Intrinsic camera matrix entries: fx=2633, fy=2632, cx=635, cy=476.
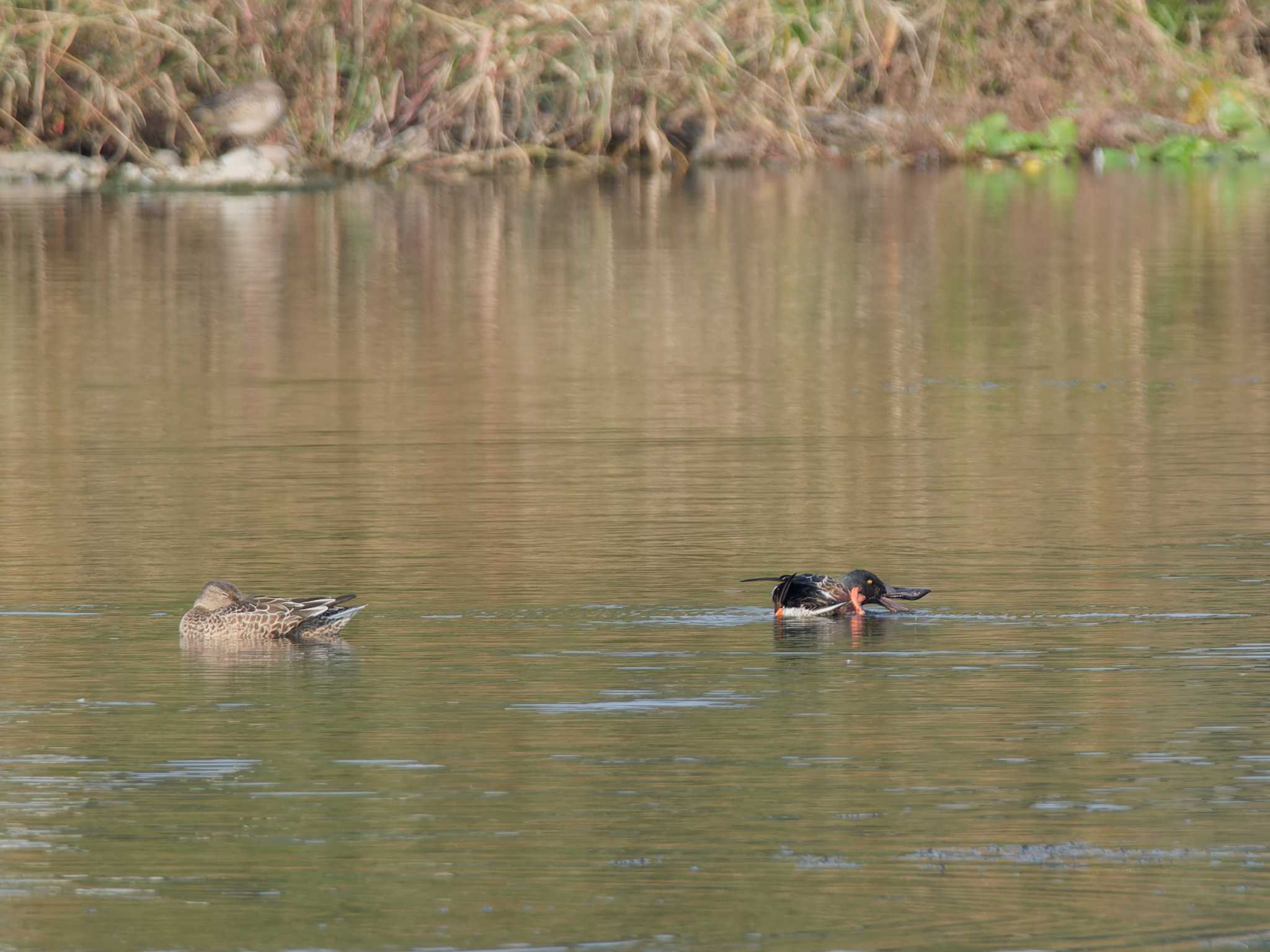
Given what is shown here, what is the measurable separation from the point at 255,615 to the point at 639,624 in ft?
4.13

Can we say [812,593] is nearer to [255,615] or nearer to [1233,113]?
[255,615]

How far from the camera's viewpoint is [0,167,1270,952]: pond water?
19.3 feet

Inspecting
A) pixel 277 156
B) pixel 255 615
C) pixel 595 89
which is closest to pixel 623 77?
pixel 595 89

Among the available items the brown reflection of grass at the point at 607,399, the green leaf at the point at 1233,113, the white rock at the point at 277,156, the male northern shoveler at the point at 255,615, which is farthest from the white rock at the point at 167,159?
the male northern shoveler at the point at 255,615

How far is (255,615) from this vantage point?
8570 millimetres

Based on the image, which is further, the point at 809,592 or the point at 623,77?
the point at 623,77

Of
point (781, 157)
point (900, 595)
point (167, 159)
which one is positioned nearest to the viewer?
point (900, 595)

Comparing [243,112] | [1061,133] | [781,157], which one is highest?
[243,112]

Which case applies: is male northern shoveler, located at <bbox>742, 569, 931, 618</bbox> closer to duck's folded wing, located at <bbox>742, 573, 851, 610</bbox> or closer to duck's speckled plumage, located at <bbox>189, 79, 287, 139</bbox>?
duck's folded wing, located at <bbox>742, 573, 851, 610</bbox>

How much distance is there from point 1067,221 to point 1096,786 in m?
20.8

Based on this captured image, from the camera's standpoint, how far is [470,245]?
80.2 ft

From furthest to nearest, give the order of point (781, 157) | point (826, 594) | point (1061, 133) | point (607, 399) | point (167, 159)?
point (1061, 133), point (781, 157), point (167, 159), point (607, 399), point (826, 594)

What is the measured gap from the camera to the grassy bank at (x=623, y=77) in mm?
33969

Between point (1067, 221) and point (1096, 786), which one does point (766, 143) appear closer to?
point (1067, 221)
